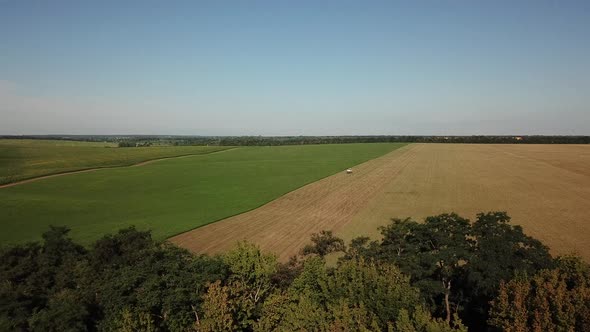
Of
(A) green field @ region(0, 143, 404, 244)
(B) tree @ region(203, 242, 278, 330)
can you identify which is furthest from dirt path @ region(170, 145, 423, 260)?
(B) tree @ region(203, 242, 278, 330)

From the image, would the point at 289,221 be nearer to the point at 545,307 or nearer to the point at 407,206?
the point at 407,206

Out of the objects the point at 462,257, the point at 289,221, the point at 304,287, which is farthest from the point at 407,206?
the point at 304,287

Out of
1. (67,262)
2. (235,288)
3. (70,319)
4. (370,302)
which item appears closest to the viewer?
(70,319)

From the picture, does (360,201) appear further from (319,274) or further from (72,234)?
(72,234)

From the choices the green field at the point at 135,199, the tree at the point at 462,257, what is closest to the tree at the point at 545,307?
the tree at the point at 462,257

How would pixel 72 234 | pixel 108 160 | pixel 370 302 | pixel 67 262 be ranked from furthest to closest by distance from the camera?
1. pixel 108 160
2. pixel 72 234
3. pixel 67 262
4. pixel 370 302

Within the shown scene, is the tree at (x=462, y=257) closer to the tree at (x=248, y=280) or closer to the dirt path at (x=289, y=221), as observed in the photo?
the tree at (x=248, y=280)

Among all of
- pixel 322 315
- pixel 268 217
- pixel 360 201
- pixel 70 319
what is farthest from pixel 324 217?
pixel 70 319
